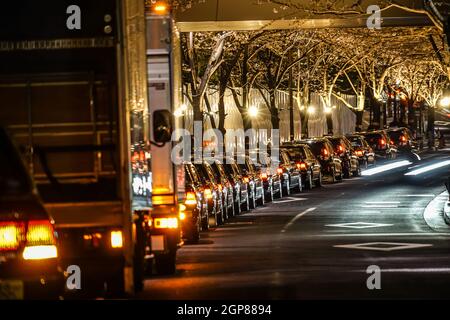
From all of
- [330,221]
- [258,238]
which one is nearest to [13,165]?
[258,238]

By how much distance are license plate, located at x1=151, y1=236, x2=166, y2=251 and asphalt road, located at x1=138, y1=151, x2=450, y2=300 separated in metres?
0.50

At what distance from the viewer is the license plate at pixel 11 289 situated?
874 cm

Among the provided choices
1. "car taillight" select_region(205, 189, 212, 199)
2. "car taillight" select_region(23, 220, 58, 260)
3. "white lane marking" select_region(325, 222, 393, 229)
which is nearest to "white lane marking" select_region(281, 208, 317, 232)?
"white lane marking" select_region(325, 222, 393, 229)

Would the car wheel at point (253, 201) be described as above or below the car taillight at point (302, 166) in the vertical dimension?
below

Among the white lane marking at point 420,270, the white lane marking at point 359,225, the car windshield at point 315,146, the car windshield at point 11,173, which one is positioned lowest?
the white lane marking at point 359,225

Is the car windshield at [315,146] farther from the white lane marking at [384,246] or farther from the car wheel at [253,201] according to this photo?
the white lane marking at [384,246]

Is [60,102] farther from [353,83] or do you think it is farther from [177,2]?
[353,83]

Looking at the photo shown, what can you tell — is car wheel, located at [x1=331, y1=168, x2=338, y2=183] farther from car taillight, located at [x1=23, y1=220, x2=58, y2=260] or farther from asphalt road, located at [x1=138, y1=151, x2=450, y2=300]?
car taillight, located at [x1=23, y1=220, x2=58, y2=260]

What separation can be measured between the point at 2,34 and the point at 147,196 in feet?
12.6

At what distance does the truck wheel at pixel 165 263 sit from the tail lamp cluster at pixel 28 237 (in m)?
7.52

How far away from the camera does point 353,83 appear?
264 feet

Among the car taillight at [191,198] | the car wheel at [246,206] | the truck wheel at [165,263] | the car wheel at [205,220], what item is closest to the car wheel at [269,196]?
the car wheel at [246,206]

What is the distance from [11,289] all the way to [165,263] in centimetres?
783

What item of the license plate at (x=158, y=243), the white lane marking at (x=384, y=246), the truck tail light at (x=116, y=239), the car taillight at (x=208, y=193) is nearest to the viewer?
the truck tail light at (x=116, y=239)
